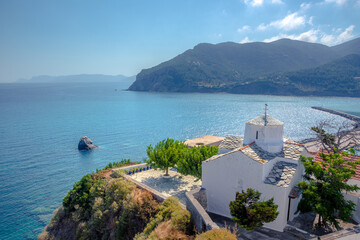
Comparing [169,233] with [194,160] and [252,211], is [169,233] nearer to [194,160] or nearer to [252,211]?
[252,211]

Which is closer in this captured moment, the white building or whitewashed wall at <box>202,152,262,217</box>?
the white building

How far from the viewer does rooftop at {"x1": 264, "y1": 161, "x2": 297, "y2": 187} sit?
14915 millimetres

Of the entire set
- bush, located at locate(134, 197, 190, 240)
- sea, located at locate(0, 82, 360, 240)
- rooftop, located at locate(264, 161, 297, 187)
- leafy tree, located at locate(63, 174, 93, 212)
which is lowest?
sea, located at locate(0, 82, 360, 240)

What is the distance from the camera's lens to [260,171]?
49.7 ft

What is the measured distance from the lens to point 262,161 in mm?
15484

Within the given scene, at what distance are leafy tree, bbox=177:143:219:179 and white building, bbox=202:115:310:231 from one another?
127 inches

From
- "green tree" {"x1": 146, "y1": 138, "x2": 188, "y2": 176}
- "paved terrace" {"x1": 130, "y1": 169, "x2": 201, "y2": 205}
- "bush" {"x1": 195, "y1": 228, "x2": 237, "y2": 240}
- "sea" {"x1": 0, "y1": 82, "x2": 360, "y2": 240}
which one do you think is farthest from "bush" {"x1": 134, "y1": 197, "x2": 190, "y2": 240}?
→ "sea" {"x1": 0, "y1": 82, "x2": 360, "y2": 240}

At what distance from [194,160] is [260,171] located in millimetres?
7628

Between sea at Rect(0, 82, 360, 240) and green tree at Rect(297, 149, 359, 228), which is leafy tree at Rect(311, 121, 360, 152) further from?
sea at Rect(0, 82, 360, 240)

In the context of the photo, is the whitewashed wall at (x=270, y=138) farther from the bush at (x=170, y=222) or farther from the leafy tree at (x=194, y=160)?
the bush at (x=170, y=222)

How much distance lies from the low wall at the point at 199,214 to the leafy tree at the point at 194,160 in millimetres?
4399

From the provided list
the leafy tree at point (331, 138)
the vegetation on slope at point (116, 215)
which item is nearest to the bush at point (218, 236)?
the vegetation on slope at point (116, 215)

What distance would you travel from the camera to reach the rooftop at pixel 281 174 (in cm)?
1491

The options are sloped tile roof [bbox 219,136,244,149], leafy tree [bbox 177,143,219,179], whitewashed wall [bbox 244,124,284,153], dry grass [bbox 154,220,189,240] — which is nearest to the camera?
dry grass [bbox 154,220,189,240]
